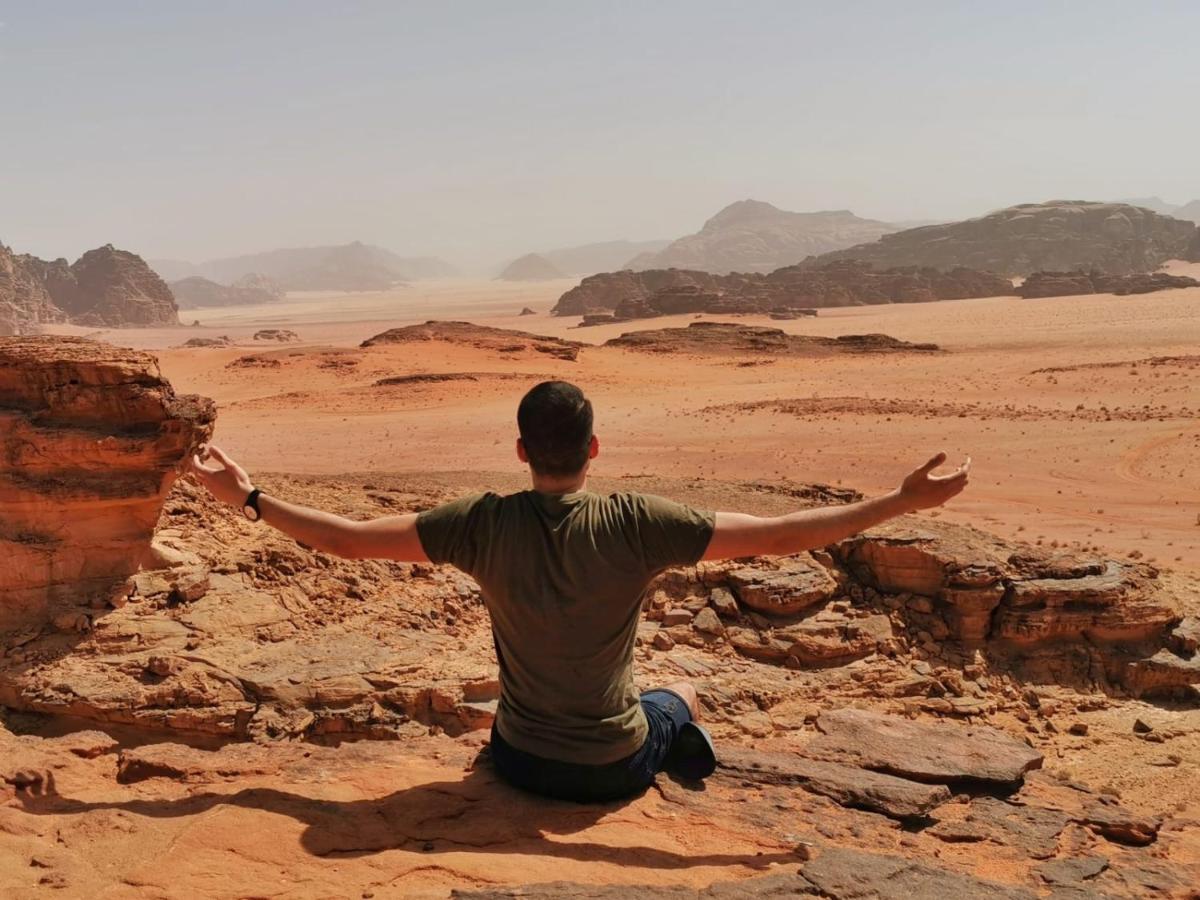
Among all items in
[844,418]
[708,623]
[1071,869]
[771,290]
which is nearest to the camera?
[1071,869]

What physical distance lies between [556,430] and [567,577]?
0.43m

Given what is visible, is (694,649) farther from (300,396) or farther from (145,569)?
(300,396)

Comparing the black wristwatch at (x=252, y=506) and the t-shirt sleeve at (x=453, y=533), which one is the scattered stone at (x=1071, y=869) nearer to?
the t-shirt sleeve at (x=453, y=533)

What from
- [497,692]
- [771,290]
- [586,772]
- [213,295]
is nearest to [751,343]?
[497,692]

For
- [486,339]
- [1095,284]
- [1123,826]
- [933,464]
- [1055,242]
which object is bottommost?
[1123,826]

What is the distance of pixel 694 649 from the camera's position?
6207 mm

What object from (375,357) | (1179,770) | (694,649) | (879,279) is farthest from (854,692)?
(879,279)

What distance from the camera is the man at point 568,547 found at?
288cm

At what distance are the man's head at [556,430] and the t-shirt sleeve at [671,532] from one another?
24 centimetres

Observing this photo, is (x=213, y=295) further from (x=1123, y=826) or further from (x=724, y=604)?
(x=1123, y=826)

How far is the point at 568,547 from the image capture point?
9.49 feet

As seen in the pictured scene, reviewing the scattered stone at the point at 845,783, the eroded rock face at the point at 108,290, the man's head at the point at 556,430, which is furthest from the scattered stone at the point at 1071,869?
the eroded rock face at the point at 108,290

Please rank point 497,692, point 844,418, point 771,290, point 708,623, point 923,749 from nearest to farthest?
point 923,749 → point 497,692 → point 708,623 → point 844,418 → point 771,290

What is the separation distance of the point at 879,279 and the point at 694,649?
6195cm
